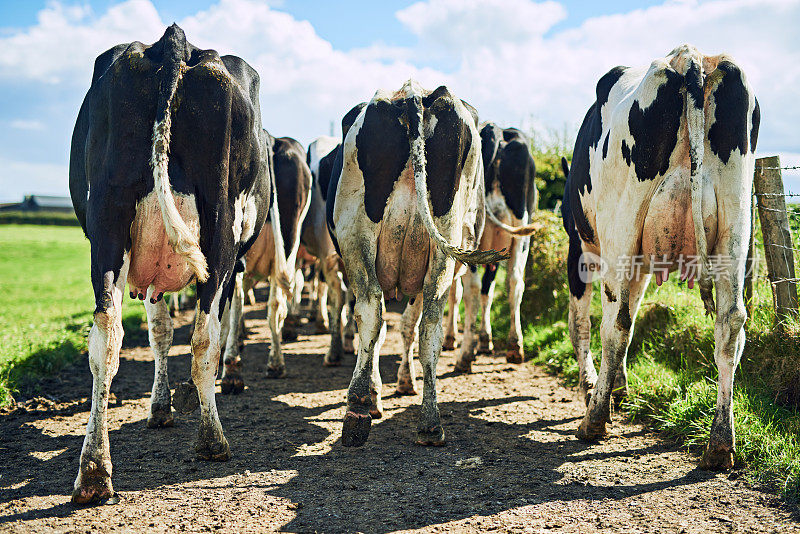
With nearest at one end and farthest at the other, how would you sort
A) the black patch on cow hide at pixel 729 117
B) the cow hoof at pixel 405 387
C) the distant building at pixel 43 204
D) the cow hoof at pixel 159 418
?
the black patch on cow hide at pixel 729 117
the cow hoof at pixel 159 418
the cow hoof at pixel 405 387
the distant building at pixel 43 204

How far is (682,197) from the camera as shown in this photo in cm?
439

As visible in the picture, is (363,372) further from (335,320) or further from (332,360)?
(335,320)

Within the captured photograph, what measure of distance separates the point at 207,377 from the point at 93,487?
0.98 meters

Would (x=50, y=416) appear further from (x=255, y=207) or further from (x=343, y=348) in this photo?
(x=343, y=348)

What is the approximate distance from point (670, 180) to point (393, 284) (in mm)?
2191

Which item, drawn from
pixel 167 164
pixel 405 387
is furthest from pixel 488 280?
pixel 167 164

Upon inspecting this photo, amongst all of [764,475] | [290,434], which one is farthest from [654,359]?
[290,434]

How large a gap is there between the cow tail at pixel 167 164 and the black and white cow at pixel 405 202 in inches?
52.9

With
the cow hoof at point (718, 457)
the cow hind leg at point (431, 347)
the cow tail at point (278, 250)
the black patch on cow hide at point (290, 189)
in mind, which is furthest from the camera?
the black patch on cow hide at point (290, 189)

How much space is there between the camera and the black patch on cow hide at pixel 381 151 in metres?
4.88

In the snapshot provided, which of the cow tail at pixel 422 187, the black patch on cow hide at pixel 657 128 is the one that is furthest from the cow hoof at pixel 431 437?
the black patch on cow hide at pixel 657 128

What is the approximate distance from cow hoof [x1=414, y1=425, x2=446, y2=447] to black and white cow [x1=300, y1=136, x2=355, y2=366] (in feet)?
10.6

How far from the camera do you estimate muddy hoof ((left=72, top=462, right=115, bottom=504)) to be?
138 inches

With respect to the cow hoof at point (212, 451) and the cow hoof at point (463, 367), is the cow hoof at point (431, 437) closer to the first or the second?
the cow hoof at point (212, 451)
